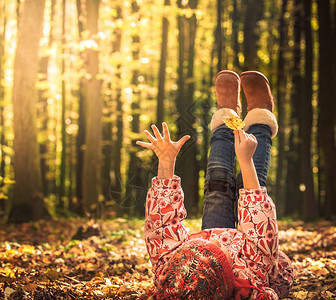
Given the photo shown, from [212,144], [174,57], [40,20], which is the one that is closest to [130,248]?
[212,144]

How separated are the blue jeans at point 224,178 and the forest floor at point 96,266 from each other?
82cm

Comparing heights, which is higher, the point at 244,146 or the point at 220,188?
the point at 244,146

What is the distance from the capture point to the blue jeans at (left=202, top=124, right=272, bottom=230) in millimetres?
3211

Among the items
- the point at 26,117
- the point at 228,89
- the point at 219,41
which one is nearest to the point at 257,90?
the point at 228,89

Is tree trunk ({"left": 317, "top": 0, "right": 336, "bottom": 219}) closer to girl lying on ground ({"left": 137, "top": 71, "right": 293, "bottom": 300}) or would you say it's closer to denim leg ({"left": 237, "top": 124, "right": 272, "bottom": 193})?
denim leg ({"left": 237, "top": 124, "right": 272, "bottom": 193})

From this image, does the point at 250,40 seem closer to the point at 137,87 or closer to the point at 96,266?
the point at 137,87

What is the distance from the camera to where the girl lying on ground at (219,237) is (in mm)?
2355

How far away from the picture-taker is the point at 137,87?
1320 centimetres

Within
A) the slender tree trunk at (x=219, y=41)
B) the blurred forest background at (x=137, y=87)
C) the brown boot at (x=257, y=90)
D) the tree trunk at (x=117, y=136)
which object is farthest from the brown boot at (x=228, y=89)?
the slender tree trunk at (x=219, y=41)

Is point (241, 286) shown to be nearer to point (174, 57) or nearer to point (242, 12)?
point (242, 12)

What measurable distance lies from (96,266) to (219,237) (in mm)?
2328

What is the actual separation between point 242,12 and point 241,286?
16709mm

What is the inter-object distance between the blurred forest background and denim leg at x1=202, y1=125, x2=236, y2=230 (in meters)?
2.33

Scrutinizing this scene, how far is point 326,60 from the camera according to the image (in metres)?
12.3
